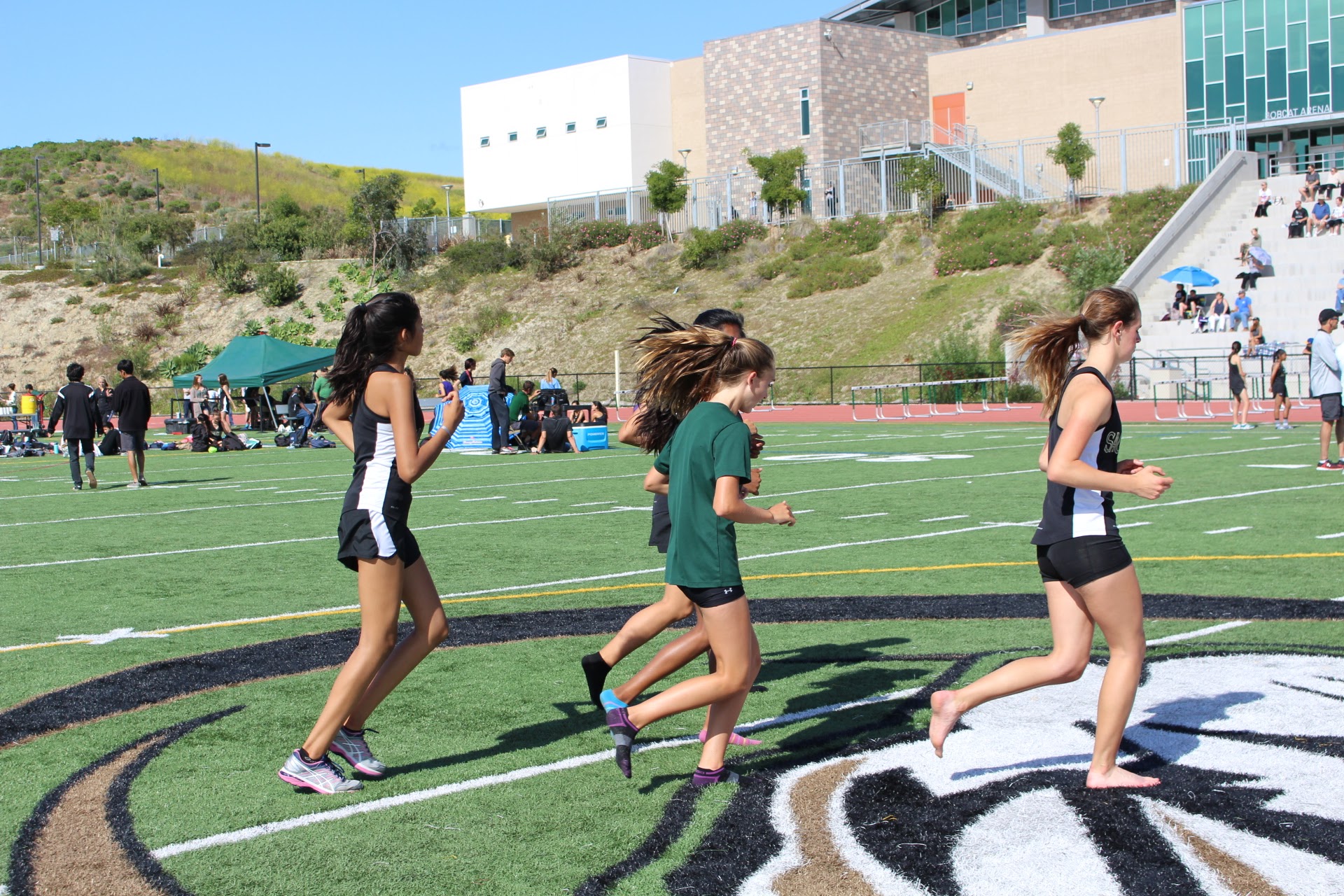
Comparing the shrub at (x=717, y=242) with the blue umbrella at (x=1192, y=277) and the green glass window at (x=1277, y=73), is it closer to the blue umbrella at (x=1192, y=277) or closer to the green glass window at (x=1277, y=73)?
the green glass window at (x=1277, y=73)

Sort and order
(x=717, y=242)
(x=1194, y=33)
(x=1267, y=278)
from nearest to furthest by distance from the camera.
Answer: (x=1267, y=278) < (x=1194, y=33) < (x=717, y=242)

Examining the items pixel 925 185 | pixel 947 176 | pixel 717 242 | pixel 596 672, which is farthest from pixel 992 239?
pixel 596 672

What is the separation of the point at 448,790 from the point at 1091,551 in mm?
2474

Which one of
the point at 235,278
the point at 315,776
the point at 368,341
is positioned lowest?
the point at 315,776

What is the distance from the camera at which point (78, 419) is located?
1950 cm

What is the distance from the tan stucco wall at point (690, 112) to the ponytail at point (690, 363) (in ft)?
208

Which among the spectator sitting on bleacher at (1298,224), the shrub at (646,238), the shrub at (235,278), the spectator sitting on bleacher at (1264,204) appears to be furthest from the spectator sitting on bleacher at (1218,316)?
the shrub at (235,278)

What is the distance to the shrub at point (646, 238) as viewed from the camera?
60.0 metres

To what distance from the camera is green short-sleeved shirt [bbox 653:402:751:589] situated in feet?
16.1

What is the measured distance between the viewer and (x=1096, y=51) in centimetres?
5550

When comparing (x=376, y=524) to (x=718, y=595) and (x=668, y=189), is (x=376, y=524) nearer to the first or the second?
(x=718, y=595)

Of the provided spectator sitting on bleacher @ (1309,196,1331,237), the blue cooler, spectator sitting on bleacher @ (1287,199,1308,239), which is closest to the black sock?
the blue cooler

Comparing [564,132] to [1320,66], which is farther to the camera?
[564,132]

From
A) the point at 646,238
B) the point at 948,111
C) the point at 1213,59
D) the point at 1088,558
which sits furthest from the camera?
the point at 948,111
